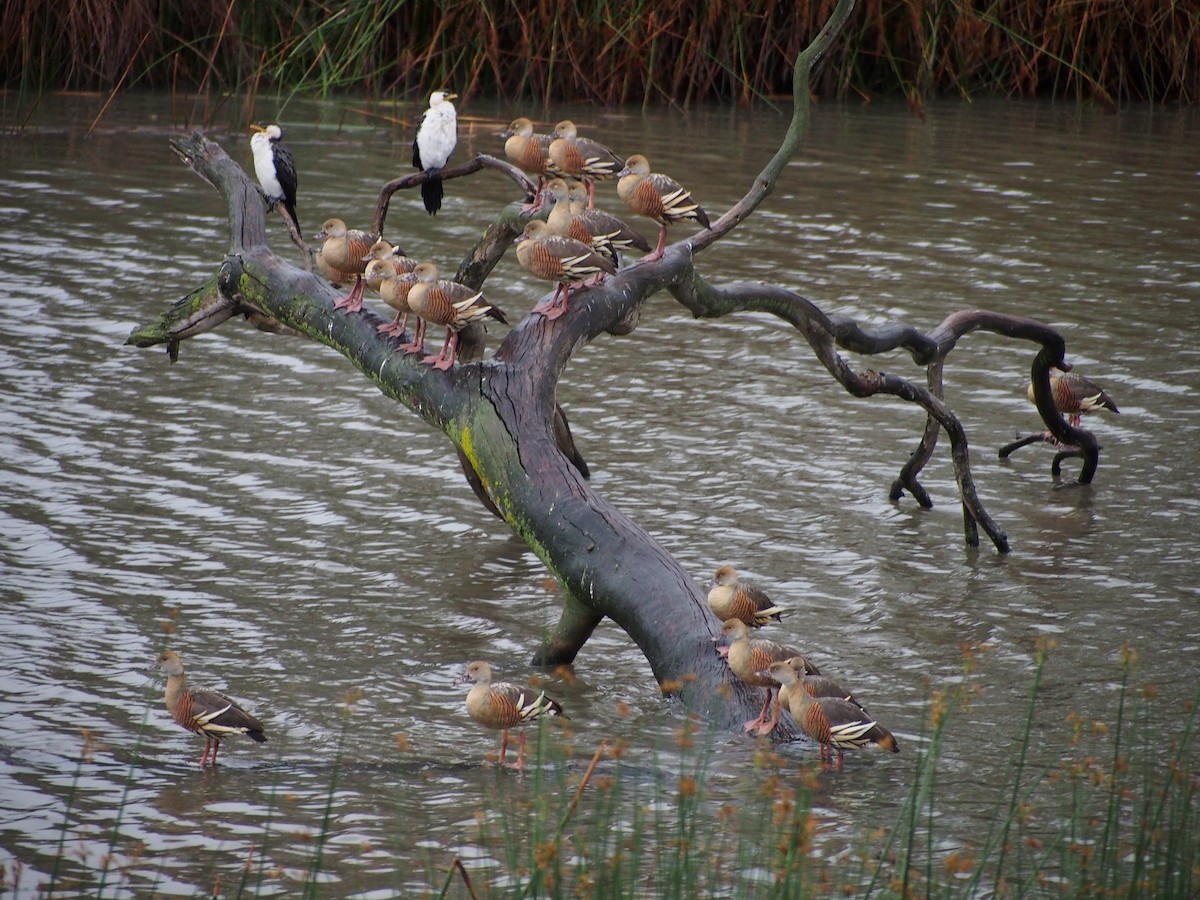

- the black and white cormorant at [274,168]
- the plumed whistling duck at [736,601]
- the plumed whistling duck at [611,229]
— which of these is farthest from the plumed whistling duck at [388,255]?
the plumed whistling duck at [736,601]

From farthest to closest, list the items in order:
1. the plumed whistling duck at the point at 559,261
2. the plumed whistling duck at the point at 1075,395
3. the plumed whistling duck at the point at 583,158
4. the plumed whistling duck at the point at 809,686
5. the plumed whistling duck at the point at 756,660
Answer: the plumed whistling duck at the point at 1075,395 < the plumed whistling duck at the point at 583,158 < the plumed whistling duck at the point at 559,261 < the plumed whistling duck at the point at 756,660 < the plumed whistling duck at the point at 809,686

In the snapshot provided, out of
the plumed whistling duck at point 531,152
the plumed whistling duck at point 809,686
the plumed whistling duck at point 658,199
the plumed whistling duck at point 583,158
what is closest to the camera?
the plumed whistling duck at point 809,686

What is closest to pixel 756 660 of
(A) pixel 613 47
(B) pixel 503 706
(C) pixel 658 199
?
(B) pixel 503 706

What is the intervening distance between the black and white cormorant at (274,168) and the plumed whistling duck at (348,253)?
3.24 ft

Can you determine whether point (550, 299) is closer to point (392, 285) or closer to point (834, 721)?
point (392, 285)

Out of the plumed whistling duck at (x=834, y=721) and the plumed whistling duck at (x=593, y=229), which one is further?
the plumed whistling duck at (x=593, y=229)

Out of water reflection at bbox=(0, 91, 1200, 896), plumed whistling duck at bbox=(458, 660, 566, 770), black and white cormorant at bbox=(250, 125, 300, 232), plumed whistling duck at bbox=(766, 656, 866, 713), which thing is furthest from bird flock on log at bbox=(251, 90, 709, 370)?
plumed whistling duck at bbox=(766, 656, 866, 713)

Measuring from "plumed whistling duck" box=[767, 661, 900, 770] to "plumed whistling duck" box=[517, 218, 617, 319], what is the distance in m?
1.73

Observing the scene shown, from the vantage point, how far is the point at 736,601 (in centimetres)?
478

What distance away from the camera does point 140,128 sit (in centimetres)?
1452

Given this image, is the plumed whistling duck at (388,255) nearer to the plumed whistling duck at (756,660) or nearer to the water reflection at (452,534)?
the water reflection at (452,534)

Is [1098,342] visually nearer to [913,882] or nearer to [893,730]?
[893,730]

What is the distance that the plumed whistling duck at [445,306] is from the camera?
5258 millimetres

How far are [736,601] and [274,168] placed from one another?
10.9 ft
